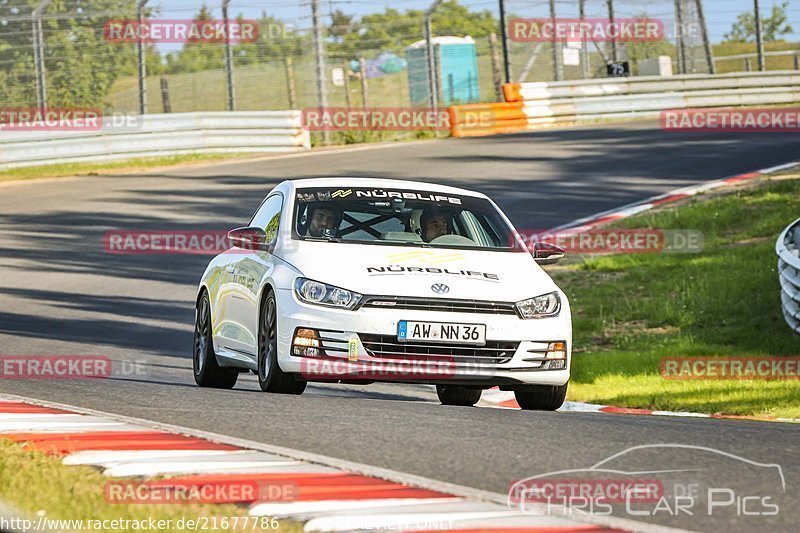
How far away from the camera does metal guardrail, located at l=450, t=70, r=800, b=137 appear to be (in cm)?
3297

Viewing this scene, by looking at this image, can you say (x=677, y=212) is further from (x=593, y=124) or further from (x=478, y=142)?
(x=593, y=124)

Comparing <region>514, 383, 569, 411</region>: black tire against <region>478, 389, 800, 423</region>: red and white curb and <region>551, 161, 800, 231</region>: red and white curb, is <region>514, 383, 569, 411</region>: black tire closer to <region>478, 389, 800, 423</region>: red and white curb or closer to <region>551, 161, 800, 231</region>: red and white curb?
<region>478, 389, 800, 423</region>: red and white curb

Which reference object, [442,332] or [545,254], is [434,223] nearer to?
[545,254]

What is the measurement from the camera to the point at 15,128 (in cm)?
2856

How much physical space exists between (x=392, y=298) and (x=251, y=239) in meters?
1.52

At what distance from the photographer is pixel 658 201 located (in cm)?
2147

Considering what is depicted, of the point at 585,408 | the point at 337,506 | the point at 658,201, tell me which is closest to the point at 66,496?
the point at 337,506

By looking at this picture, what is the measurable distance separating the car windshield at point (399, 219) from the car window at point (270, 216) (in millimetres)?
203

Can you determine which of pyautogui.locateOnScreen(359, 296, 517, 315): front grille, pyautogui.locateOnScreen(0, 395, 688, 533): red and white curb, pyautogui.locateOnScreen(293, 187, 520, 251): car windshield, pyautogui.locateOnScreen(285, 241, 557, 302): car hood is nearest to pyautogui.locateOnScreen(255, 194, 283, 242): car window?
pyautogui.locateOnScreen(293, 187, 520, 251): car windshield

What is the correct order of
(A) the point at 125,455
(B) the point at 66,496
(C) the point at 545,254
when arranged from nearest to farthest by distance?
(B) the point at 66,496 < (A) the point at 125,455 < (C) the point at 545,254

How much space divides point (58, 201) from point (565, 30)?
16.2 metres

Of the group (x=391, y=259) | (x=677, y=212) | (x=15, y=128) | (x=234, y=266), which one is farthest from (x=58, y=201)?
(x=391, y=259)

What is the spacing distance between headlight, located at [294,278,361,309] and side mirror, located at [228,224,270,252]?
933 millimetres

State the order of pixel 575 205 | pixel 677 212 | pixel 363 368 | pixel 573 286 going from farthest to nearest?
pixel 575 205
pixel 677 212
pixel 573 286
pixel 363 368
